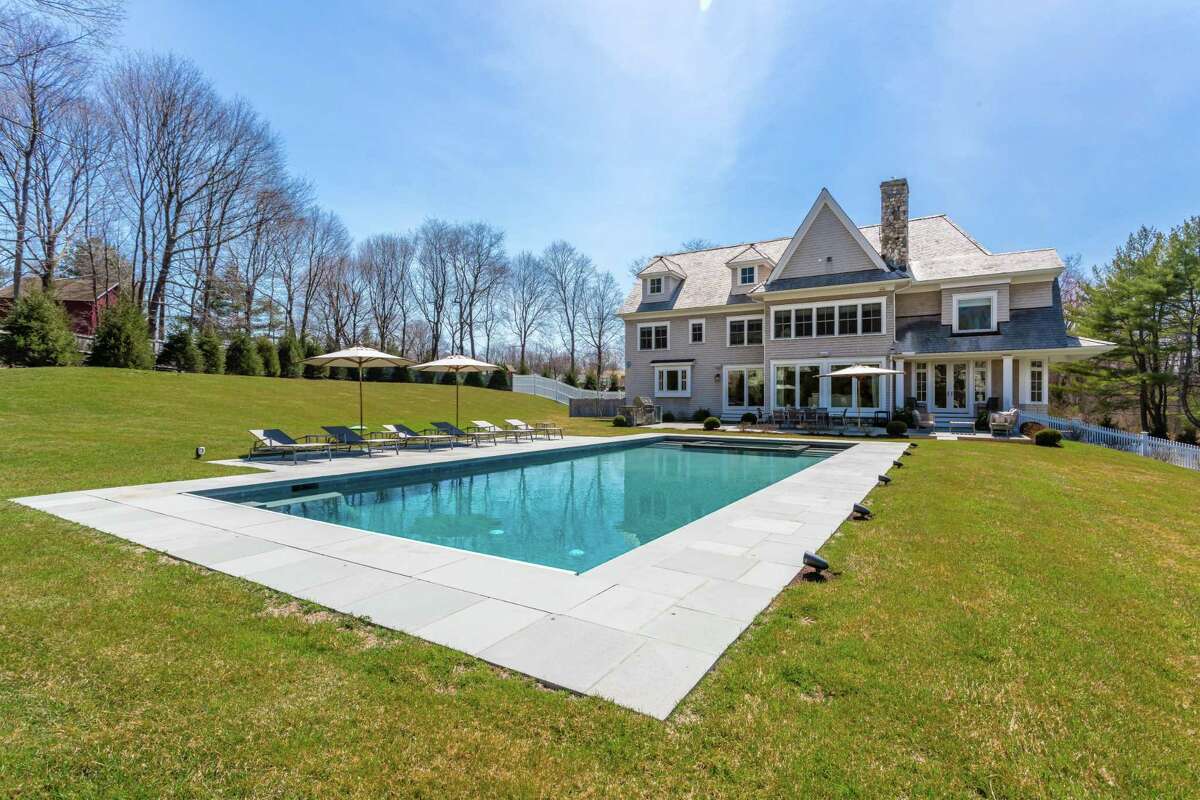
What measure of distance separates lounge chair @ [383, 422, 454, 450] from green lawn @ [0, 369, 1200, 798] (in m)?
9.86

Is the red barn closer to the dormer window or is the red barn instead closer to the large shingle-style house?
the large shingle-style house

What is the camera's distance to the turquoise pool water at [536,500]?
7426 mm

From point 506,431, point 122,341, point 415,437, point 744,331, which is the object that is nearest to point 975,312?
point 744,331

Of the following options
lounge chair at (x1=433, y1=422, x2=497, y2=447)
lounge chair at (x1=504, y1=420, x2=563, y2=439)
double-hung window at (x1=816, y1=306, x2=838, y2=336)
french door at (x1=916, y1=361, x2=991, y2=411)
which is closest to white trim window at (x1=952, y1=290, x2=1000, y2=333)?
french door at (x1=916, y1=361, x2=991, y2=411)

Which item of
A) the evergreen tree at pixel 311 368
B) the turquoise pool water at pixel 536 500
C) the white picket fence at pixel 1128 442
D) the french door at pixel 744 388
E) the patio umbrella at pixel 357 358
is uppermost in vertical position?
the evergreen tree at pixel 311 368

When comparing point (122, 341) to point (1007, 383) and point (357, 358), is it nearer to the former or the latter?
point (357, 358)

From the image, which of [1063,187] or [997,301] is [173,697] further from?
[1063,187]

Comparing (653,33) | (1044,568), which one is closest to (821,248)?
(653,33)

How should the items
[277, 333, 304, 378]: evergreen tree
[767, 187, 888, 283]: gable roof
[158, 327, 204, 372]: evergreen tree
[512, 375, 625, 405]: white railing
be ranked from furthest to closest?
[512, 375, 625, 405]: white railing
[277, 333, 304, 378]: evergreen tree
[158, 327, 204, 372]: evergreen tree
[767, 187, 888, 283]: gable roof

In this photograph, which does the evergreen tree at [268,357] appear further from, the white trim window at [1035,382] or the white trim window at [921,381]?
the white trim window at [1035,382]

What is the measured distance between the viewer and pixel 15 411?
1409 cm

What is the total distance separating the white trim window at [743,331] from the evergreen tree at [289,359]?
75.5 feet

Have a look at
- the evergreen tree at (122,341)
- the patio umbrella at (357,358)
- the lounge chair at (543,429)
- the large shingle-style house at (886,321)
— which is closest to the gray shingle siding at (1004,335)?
the large shingle-style house at (886,321)

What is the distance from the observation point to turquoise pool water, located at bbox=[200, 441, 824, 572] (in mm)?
7426
